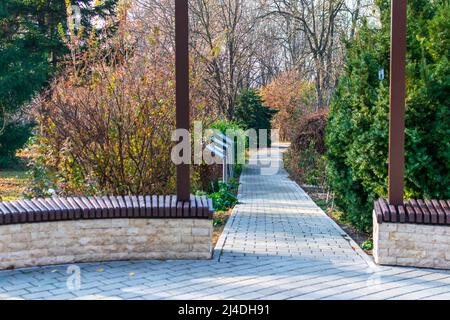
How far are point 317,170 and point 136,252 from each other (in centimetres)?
993

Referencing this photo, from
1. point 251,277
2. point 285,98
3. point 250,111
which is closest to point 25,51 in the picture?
point 250,111

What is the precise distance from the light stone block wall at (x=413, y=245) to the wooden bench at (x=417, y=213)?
0.21ft

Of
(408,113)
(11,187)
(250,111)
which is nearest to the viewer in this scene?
(408,113)

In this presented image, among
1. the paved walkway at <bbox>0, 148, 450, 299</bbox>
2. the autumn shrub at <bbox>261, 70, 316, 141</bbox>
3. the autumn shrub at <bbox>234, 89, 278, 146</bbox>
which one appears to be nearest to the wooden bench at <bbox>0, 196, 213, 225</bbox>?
the paved walkway at <bbox>0, 148, 450, 299</bbox>

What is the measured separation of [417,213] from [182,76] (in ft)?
10.3

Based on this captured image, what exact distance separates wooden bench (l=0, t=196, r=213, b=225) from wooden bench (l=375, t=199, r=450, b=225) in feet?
6.49

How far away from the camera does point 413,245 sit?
5770 mm

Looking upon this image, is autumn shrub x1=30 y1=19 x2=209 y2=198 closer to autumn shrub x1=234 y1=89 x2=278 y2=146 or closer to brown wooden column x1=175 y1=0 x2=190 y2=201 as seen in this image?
brown wooden column x1=175 y1=0 x2=190 y2=201

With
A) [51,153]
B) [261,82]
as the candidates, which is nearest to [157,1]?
[51,153]

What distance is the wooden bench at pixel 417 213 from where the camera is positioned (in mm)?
5629

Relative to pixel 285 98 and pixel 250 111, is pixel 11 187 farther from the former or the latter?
pixel 285 98

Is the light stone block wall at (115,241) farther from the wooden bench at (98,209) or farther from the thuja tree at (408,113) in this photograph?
the thuja tree at (408,113)

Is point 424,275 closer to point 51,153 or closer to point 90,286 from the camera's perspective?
point 90,286

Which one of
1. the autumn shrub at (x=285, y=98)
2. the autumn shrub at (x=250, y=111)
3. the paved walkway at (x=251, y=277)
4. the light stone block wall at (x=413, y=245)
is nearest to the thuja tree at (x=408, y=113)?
the light stone block wall at (x=413, y=245)
